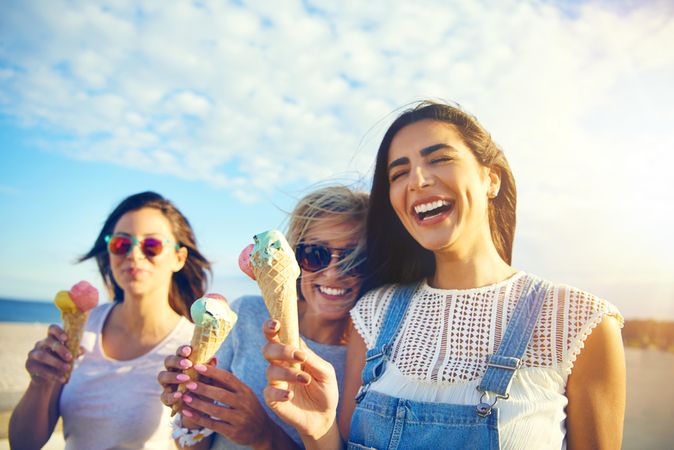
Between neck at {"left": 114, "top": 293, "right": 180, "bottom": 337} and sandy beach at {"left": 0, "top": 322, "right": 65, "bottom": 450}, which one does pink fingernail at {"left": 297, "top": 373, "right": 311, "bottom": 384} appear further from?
sandy beach at {"left": 0, "top": 322, "right": 65, "bottom": 450}

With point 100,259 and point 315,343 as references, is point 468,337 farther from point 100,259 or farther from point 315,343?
point 100,259

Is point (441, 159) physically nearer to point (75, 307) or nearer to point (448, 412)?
point (448, 412)

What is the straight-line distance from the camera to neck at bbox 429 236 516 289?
3.13 metres

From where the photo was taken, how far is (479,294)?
303 cm

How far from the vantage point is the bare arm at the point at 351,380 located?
3176mm

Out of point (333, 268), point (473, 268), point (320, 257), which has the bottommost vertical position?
point (473, 268)

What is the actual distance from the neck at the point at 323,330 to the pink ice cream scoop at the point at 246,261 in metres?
1.52

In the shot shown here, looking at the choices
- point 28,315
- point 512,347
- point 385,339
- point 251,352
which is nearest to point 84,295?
point 251,352

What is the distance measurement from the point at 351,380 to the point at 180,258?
2.74 meters

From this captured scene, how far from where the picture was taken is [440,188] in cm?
298

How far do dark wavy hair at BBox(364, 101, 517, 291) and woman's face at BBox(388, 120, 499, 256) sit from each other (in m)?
0.11

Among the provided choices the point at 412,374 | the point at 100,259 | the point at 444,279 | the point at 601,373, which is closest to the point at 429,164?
the point at 444,279

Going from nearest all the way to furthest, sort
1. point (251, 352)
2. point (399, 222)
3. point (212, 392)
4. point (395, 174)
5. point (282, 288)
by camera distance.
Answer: point (282, 288), point (212, 392), point (395, 174), point (399, 222), point (251, 352)

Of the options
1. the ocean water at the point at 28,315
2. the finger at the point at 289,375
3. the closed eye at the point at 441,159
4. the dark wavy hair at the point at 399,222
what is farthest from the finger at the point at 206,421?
the ocean water at the point at 28,315
